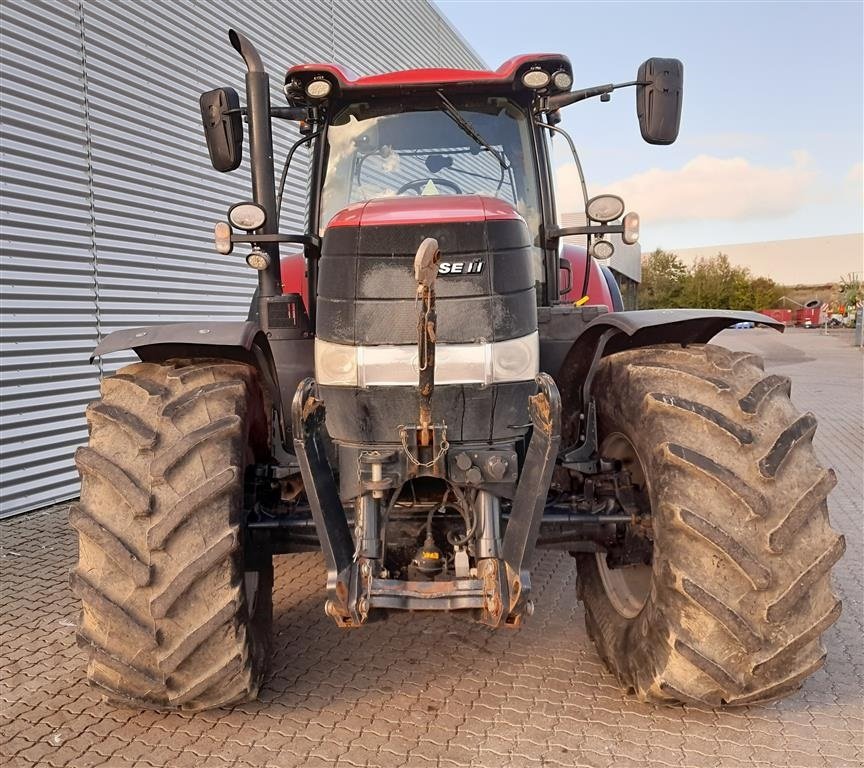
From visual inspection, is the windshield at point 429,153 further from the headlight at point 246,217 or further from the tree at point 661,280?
the tree at point 661,280

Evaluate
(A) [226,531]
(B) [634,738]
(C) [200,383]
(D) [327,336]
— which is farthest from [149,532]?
(B) [634,738]

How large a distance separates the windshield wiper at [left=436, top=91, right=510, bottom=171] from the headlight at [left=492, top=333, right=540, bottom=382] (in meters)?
1.24

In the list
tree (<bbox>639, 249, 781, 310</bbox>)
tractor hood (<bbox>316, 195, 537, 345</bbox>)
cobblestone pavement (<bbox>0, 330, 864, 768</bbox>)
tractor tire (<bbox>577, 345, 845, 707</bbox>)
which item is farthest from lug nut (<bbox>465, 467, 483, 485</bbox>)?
tree (<bbox>639, 249, 781, 310</bbox>)

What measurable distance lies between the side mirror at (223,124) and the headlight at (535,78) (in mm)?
1272

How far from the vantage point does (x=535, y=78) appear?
331 centimetres

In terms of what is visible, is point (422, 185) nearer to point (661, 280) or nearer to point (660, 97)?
point (660, 97)

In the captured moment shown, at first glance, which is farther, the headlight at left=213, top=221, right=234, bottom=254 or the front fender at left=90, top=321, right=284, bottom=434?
the headlight at left=213, top=221, right=234, bottom=254

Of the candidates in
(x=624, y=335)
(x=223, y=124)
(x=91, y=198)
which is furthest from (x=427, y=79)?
(x=91, y=198)

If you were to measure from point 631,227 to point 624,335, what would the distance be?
0.63m

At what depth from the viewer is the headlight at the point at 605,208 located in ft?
10.9

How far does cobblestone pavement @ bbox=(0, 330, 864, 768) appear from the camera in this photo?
2.51m

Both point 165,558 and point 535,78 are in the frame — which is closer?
point 165,558

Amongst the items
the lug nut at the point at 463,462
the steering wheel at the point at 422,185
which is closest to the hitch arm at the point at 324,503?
the lug nut at the point at 463,462

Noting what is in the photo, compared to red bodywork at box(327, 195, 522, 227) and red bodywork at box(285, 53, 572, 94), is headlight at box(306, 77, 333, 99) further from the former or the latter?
red bodywork at box(327, 195, 522, 227)
